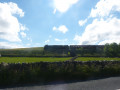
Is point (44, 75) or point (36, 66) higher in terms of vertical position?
point (36, 66)

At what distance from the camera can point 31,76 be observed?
28.7ft

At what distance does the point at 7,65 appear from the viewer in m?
9.16

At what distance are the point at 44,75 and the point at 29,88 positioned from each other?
2221 millimetres

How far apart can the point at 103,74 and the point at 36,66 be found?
20.2ft

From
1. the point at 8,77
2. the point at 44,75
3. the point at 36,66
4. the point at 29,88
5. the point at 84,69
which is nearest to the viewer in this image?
the point at 29,88

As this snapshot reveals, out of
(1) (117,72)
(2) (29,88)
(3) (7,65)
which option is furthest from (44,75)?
(1) (117,72)

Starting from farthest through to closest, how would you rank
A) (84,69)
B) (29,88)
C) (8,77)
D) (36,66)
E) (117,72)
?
(117,72) < (84,69) < (36,66) < (8,77) < (29,88)

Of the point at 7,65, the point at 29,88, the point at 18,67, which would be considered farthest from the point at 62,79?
the point at 7,65

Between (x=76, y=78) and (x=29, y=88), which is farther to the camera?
(x=76, y=78)

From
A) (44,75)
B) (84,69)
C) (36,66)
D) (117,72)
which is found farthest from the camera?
(117,72)

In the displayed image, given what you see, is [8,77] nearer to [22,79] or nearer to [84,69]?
[22,79]

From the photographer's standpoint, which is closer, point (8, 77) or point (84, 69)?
point (8, 77)

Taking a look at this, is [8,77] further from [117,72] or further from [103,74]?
[117,72]

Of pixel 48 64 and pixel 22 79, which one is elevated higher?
pixel 48 64
